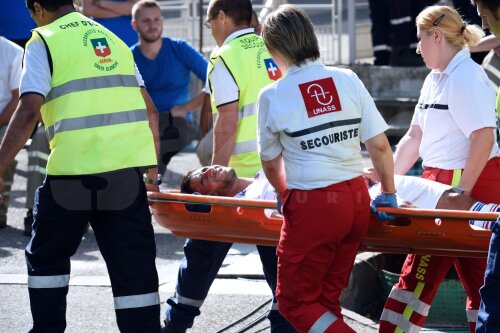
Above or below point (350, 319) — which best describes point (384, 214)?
above

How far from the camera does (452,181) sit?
5.52 m

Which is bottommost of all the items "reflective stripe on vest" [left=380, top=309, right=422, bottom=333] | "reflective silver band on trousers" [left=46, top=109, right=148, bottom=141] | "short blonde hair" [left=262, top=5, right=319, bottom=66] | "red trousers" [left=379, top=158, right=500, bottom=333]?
"reflective stripe on vest" [left=380, top=309, right=422, bottom=333]

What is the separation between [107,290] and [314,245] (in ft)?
8.72

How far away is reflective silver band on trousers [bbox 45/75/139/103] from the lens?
5246mm

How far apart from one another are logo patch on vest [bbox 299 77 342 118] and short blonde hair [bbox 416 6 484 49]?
0.79 meters

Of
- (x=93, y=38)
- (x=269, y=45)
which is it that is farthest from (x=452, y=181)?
(x=93, y=38)

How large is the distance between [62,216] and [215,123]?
1098 mm

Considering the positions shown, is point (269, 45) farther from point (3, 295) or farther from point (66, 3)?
point (3, 295)

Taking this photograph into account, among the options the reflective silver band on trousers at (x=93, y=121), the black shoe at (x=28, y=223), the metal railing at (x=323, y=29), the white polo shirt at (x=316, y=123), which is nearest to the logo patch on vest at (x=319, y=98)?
the white polo shirt at (x=316, y=123)

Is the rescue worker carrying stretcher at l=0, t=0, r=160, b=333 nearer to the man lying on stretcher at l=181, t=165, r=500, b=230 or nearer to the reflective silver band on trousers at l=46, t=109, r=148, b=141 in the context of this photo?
the reflective silver band on trousers at l=46, t=109, r=148, b=141

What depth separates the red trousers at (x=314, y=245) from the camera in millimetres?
4855

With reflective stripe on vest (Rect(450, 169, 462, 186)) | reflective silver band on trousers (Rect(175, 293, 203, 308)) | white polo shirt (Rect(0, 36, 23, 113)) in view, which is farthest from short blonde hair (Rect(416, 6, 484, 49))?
white polo shirt (Rect(0, 36, 23, 113))

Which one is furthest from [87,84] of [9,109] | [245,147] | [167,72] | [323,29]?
[323,29]

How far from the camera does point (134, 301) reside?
5375 mm
